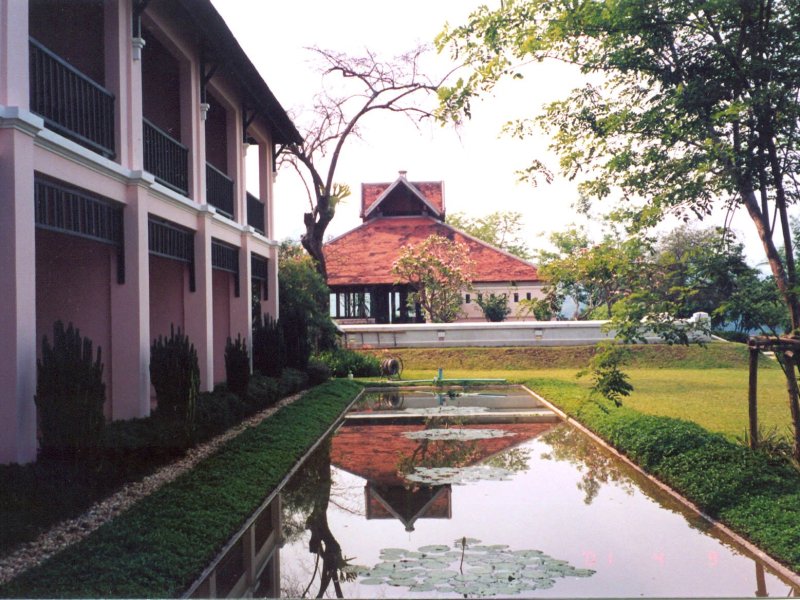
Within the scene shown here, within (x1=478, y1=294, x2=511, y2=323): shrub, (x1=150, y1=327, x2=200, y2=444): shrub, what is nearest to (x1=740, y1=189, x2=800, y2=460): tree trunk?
(x1=150, y1=327, x2=200, y2=444): shrub

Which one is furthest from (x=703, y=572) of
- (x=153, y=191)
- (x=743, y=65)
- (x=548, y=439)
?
(x=153, y=191)

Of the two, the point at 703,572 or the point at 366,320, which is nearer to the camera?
the point at 703,572

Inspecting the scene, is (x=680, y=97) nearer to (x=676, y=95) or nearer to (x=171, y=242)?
(x=676, y=95)

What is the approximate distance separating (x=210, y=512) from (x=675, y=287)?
4.41 meters

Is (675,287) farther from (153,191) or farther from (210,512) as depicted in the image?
(153,191)

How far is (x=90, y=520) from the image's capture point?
6.46m

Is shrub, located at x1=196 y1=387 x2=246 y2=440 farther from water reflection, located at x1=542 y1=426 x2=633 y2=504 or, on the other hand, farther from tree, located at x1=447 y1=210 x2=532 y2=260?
tree, located at x1=447 y1=210 x2=532 y2=260

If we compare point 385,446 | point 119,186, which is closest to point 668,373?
point 385,446

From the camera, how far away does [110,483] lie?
730 centimetres

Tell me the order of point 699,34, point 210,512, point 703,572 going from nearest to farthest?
point 703,572 → point 210,512 → point 699,34

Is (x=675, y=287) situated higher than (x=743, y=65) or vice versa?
(x=743, y=65)

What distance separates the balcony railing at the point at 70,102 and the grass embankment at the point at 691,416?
5.64 m

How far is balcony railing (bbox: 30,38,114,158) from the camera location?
762cm

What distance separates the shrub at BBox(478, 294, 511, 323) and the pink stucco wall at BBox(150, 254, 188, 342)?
18.9 m
